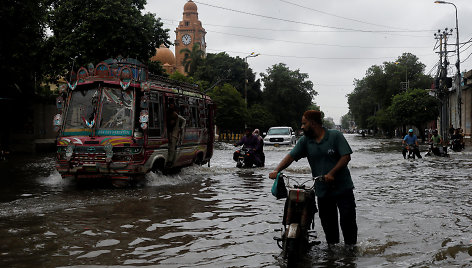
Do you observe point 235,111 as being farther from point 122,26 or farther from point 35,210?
point 35,210

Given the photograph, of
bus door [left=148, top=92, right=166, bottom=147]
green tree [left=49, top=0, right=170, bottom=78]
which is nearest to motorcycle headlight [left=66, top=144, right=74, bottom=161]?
bus door [left=148, top=92, right=166, bottom=147]

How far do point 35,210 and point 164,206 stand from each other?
2329 millimetres

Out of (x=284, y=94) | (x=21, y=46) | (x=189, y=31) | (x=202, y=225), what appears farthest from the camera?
(x=189, y=31)

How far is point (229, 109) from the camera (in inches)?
2050

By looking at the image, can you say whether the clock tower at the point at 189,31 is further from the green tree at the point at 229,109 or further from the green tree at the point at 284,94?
the green tree at the point at 229,109

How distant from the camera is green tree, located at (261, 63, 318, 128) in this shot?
81562 millimetres

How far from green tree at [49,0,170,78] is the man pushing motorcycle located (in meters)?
23.0

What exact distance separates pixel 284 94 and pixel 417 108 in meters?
30.8

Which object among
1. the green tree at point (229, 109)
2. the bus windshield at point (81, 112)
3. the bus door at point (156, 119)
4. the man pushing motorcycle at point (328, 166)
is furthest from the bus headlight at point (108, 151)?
the green tree at point (229, 109)

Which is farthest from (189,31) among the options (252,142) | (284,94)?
(252,142)

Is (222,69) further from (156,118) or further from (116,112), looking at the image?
(116,112)

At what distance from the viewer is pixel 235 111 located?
2034 inches

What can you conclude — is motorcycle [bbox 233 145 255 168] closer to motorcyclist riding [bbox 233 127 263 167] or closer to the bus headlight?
motorcyclist riding [bbox 233 127 263 167]

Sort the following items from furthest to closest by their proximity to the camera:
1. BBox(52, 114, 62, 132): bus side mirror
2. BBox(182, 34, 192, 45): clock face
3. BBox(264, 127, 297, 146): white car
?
BBox(182, 34, 192, 45): clock face < BBox(264, 127, 297, 146): white car < BBox(52, 114, 62, 132): bus side mirror
